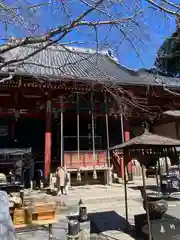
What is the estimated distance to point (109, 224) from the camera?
240 inches

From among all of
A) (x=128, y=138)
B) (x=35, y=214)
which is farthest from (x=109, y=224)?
(x=128, y=138)

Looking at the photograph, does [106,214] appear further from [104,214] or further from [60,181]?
[60,181]

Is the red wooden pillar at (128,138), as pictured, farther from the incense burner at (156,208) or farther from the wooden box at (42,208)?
the wooden box at (42,208)

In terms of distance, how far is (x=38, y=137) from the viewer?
16.1 m

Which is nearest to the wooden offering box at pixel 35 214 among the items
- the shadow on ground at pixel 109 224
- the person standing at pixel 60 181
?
the shadow on ground at pixel 109 224

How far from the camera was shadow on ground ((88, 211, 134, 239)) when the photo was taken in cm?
562

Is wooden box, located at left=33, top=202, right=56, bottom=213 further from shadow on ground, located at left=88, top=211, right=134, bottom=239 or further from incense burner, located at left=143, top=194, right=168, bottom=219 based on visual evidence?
incense burner, located at left=143, top=194, right=168, bottom=219

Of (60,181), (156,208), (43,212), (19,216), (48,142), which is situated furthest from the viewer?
(48,142)

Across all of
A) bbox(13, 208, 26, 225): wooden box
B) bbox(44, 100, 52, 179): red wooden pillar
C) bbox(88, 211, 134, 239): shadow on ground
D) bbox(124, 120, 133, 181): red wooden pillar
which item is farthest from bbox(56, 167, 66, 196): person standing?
bbox(13, 208, 26, 225): wooden box

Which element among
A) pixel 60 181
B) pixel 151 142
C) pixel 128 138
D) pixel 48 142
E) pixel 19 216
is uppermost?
pixel 128 138

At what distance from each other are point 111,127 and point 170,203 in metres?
9.09

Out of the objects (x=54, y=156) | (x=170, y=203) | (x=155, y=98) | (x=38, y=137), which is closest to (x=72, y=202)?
(x=170, y=203)

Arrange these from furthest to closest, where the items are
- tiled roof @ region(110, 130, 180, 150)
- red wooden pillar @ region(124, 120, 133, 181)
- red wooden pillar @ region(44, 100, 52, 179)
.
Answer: red wooden pillar @ region(124, 120, 133, 181) → red wooden pillar @ region(44, 100, 52, 179) → tiled roof @ region(110, 130, 180, 150)

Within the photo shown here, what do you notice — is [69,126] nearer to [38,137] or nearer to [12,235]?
[38,137]
